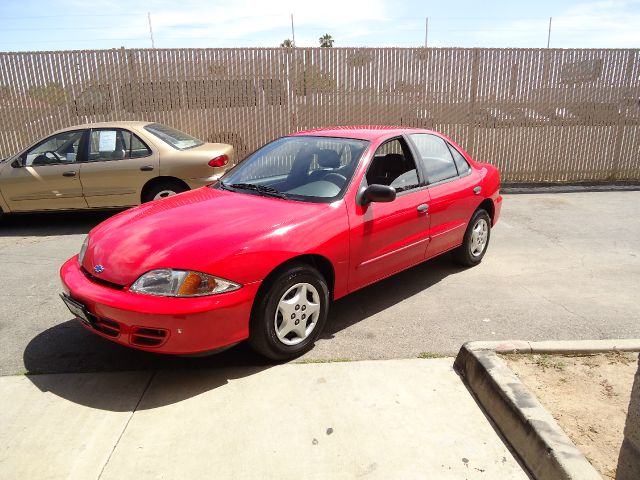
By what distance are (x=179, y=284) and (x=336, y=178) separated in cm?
155

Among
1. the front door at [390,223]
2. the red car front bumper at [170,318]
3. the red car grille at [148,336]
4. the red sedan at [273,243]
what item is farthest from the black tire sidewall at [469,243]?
the red car grille at [148,336]

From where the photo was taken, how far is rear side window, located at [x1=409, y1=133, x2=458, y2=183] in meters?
4.53

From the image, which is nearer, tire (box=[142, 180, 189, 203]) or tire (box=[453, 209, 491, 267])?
tire (box=[453, 209, 491, 267])

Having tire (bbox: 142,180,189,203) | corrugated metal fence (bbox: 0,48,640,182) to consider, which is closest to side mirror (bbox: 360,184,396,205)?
tire (bbox: 142,180,189,203)

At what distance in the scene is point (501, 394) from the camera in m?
2.76

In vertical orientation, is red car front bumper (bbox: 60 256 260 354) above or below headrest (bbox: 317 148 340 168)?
below

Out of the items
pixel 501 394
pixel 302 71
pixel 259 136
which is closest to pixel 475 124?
pixel 302 71

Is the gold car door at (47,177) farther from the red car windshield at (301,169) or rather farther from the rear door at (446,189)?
the rear door at (446,189)

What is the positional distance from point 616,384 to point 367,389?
1.50 meters

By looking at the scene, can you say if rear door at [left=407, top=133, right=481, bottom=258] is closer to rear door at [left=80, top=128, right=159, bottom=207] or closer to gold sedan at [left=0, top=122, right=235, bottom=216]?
gold sedan at [left=0, top=122, right=235, bottom=216]

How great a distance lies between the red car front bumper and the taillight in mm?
4194

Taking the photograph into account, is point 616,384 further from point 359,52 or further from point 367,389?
point 359,52

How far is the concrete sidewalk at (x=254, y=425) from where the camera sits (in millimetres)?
2416

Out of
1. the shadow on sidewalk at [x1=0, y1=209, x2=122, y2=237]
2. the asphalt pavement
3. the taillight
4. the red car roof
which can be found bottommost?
the shadow on sidewalk at [x1=0, y1=209, x2=122, y2=237]
